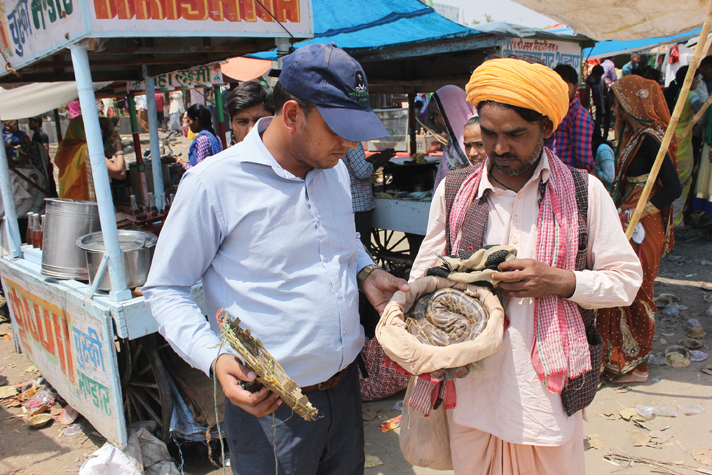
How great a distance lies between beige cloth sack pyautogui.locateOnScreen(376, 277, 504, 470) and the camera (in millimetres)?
1446

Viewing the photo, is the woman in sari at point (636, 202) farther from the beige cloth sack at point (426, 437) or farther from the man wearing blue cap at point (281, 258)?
the man wearing blue cap at point (281, 258)

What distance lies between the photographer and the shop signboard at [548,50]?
422 cm

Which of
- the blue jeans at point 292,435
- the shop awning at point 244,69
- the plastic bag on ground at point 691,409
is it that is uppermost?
the shop awning at point 244,69

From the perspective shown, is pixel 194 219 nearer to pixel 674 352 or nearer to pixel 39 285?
pixel 39 285

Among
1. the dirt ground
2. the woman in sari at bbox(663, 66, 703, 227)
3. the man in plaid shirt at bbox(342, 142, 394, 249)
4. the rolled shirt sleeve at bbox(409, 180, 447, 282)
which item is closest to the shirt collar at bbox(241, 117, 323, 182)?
the rolled shirt sleeve at bbox(409, 180, 447, 282)

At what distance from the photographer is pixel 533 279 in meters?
1.52

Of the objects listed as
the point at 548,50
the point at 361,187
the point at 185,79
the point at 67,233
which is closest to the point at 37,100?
the point at 185,79

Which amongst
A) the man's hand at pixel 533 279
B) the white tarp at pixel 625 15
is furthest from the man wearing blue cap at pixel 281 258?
the white tarp at pixel 625 15

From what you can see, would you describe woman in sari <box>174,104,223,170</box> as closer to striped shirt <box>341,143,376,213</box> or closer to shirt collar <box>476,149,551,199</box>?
striped shirt <box>341,143,376,213</box>

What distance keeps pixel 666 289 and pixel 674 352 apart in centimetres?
154

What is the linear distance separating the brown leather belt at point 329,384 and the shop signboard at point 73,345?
1.65 m

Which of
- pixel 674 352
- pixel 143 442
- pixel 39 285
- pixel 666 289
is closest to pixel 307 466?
pixel 143 442

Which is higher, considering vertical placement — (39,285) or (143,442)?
(39,285)

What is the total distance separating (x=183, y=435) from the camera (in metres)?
3.14
